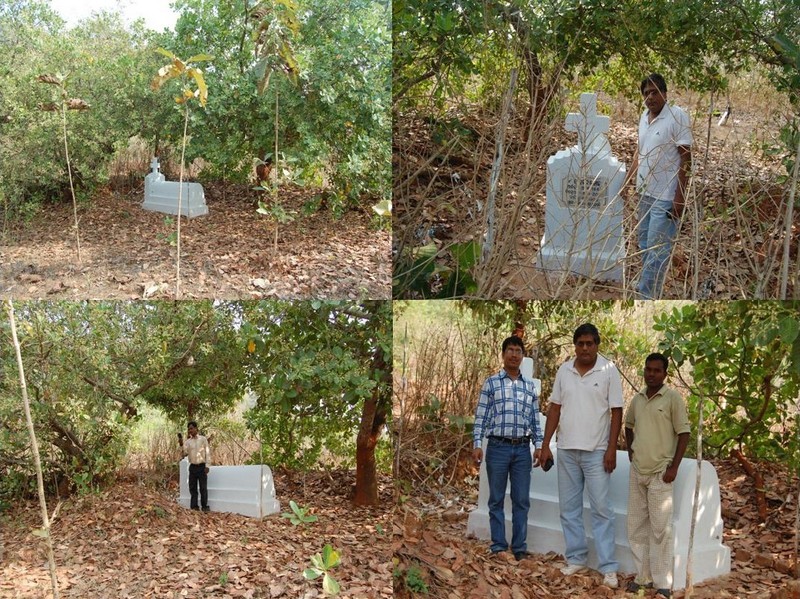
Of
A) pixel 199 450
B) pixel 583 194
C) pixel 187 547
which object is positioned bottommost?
pixel 187 547

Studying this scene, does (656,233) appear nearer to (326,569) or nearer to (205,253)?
(326,569)

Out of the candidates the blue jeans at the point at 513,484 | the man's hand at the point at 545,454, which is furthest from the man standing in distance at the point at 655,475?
the blue jeans at the point at 513,484

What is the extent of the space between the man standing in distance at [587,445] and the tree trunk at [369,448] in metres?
1.84

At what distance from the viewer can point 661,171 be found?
4.60 metres

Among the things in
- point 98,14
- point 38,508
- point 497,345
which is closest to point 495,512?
point 497,345

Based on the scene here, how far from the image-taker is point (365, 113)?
7.18 m

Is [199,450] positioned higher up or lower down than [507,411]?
lower down

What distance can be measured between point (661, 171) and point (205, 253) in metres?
3.93

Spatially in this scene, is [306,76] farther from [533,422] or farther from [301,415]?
[533,422]

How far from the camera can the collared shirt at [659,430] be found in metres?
3.94

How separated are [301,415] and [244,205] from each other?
2.68 metres

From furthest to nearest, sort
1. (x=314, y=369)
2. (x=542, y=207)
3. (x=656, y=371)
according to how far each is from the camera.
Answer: (x=542, y=207) < (x=314, y=369) < (x=656, y=371)

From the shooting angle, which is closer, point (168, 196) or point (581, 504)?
point (581, 504)

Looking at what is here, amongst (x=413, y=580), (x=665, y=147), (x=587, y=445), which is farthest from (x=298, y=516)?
(x=665, y=147)
